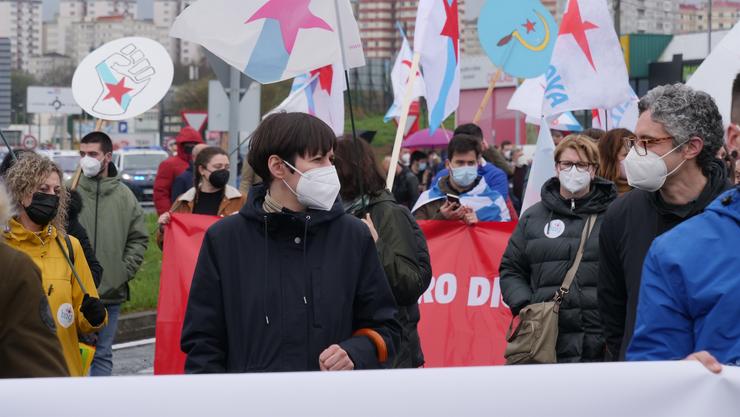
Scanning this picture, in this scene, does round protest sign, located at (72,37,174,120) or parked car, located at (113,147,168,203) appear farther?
parked car, located at (113,147,168,203)

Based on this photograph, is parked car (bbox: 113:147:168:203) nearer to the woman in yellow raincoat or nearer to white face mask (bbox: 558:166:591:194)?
the woman in yellow raincoat

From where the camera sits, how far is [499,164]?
41.0 feet

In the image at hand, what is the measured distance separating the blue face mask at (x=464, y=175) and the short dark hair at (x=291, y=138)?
442cm

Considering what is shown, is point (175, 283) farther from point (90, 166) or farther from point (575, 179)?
point (575, 179)

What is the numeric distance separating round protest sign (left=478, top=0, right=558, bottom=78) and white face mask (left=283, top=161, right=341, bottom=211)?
652cm

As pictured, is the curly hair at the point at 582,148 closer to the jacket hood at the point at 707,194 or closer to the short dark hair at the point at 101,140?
the jacket hood at the point at 707,194

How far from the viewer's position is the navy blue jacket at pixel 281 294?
3775mm

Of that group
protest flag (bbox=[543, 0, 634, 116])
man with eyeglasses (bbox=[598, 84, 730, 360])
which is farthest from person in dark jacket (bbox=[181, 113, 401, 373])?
protest flag (bbox=[543, 0, 634, 116])

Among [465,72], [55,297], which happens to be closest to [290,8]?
[55,297]

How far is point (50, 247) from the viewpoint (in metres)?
5.77

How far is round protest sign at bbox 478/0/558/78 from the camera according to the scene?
10.3 m

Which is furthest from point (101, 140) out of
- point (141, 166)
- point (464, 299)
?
point (141, 166)

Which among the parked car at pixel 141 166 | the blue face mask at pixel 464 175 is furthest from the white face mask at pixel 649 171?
the parked car at pixel 141 166

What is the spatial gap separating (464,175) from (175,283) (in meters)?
2.06
